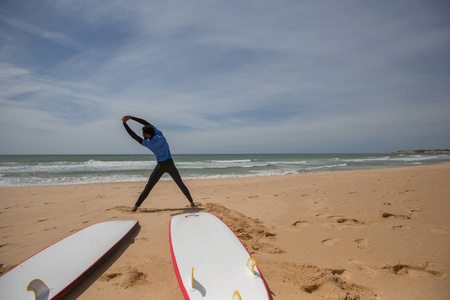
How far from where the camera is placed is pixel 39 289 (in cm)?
174

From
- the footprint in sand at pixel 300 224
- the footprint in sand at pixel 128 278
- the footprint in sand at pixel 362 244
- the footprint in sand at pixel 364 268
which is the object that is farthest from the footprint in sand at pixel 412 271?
the footprint in sand at pixel 128 278

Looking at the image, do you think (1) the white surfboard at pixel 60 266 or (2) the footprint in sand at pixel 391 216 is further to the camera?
(2) the footprint in sand at pixel 391 216

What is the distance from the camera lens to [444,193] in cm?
452

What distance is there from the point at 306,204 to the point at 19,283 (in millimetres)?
4402

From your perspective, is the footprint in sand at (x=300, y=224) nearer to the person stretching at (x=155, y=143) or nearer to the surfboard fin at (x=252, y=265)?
the surfboard fin at (x=252, y=265)

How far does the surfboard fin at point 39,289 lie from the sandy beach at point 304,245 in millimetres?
201

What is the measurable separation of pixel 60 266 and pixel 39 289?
0.38m

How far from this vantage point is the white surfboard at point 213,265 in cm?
171

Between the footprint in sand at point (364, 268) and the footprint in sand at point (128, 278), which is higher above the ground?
the footprint in sand at point (364, 268)

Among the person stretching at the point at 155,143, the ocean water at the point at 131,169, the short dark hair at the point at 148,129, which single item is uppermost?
the short dark hair at the point at 148,129

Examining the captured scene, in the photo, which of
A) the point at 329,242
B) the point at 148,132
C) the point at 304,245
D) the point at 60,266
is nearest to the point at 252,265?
the point at 304,245

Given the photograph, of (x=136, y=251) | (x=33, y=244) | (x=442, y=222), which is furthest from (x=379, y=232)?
(x=33, y=244)

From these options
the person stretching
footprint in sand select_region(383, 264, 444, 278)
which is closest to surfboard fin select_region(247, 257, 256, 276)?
footprint in sand select_region(383, 264, 444, 278)

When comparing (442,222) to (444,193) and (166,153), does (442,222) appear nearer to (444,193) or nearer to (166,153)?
(444,193)
